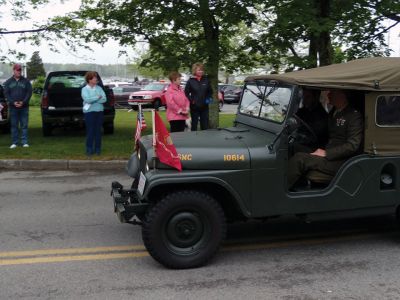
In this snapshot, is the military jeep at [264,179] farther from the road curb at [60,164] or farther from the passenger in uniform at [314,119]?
the road curb at [60,164]

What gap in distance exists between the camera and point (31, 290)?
403 cm

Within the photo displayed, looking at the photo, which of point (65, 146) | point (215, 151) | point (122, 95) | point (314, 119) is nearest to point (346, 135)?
point (314, 119)

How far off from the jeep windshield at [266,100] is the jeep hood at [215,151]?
0.26m

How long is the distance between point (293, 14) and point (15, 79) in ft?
19.8

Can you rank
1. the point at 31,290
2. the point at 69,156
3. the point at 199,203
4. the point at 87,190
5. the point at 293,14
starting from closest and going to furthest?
1. the point at 31,290
2. the point at 199,203
3. the point at 87,190
4. the point at 293,14
5. the point at 69,156

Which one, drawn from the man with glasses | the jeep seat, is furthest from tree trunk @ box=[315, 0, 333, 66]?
the man with glasses

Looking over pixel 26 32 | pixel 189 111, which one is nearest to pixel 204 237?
pixel 189 111

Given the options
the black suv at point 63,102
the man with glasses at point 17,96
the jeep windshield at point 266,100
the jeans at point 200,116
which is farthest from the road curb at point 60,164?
the jeep windshield at point 266,100

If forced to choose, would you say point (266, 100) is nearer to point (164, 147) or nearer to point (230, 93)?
point (164, 147)

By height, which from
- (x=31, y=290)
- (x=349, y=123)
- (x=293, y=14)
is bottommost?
(x=31, y=290)

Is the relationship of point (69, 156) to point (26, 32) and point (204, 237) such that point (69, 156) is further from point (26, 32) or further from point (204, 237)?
point (204, 237)

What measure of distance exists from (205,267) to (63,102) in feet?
32.7

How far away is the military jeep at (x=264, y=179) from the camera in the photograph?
4.40 meters

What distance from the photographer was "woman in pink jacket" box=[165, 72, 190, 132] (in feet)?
31.1
